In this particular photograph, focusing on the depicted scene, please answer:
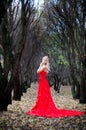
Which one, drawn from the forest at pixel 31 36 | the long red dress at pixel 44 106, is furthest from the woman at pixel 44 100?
the forest at pixel 31 36

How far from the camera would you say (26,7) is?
15.2 meters

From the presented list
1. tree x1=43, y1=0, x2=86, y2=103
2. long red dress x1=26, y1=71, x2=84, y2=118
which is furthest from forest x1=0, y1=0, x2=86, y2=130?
long red dress x1=26, y1=71, x2=84, y2=118

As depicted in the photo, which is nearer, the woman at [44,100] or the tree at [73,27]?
the woman at [44,100]

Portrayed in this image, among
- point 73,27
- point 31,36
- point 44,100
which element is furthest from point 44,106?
point 31,36

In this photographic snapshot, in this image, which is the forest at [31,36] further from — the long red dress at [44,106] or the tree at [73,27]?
the long red dress at [44,106]

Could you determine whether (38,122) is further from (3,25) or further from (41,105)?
(3,25)

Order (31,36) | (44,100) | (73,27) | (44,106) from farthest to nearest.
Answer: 1. (31,36)
2. (73,27)
3. (44,100)
4. (44,106)

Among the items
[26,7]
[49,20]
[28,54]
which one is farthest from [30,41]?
[26,7]

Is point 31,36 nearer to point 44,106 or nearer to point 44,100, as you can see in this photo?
point 44,100

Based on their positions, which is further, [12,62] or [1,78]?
[12,62]

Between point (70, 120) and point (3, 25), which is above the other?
point (3, 25)

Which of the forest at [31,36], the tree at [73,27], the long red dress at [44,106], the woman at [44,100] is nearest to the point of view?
the long red dress at [44,106]

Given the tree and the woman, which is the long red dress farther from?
the tree

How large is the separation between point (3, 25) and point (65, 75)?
28221 millimetres
